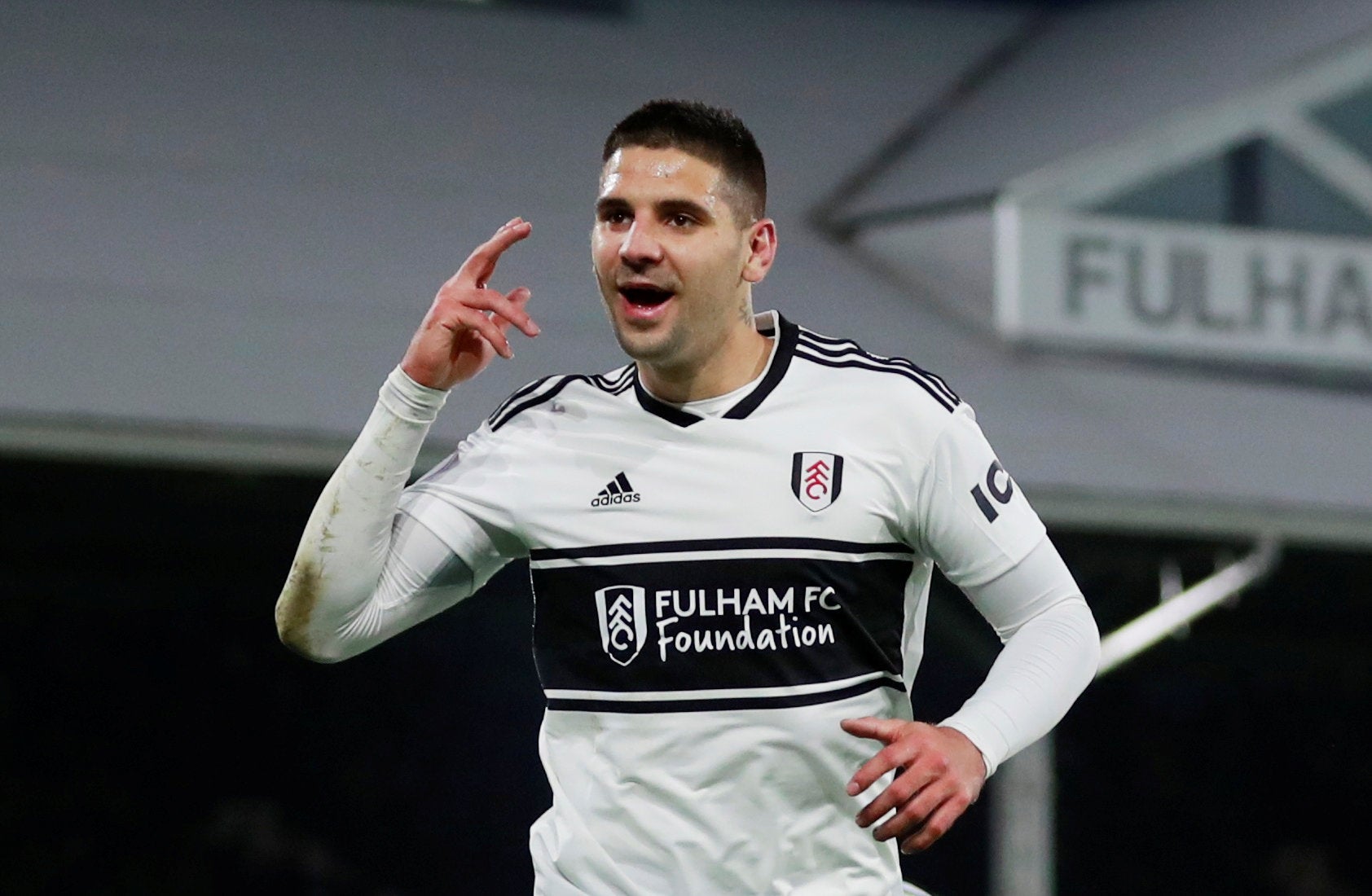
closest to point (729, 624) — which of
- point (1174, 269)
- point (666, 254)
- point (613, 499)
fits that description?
point (613, 499)

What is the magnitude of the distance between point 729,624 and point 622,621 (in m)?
0.14

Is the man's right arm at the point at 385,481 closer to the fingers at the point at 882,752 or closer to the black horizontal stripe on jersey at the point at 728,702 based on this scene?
the black horizontal stripe on jersey at the point at 728,702

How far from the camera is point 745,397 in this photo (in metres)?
2.74

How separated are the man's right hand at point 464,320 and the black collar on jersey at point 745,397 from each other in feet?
0.69

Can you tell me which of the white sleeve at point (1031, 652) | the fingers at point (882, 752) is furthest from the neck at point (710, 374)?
the fingers at point (882, 752)

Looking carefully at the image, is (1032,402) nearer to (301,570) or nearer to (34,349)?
(34,349)

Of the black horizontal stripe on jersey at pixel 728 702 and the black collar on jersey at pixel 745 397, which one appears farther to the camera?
the black collar on jersey at pixel 745 397

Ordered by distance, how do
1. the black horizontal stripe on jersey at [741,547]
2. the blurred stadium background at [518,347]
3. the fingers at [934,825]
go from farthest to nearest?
1. the blurred stadium background at [518,347]
2. the black horizontal stripe on jersey at [741,547]
3. the fingers at [934,825]

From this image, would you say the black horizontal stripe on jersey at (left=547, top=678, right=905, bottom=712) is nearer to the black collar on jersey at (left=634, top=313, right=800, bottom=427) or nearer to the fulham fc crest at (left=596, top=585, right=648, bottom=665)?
the fulham fc crest at (left=596, top=585, right=648, bottom=665)

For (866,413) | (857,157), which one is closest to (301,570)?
(866,413)

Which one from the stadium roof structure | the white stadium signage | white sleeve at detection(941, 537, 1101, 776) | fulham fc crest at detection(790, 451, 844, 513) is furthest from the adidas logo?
the white stadium signage

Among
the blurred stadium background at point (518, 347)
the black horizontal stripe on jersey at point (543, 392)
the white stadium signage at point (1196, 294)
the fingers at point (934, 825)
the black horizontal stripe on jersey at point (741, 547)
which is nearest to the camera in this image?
the fingers at point (934, 825)

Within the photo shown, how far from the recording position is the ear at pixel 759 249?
109 inches

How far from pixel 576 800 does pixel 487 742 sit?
22.9 ft
